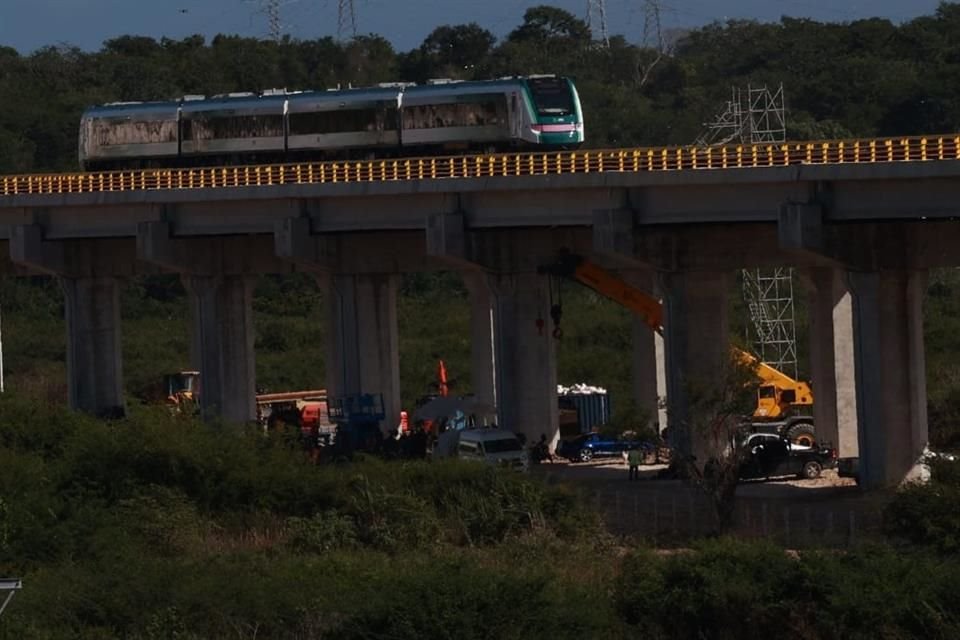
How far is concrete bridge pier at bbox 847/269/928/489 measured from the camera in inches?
1900

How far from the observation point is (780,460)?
170ft

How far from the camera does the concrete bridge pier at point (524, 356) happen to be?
2287 inches

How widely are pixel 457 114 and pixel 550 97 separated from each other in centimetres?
260

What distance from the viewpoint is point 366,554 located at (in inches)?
1490

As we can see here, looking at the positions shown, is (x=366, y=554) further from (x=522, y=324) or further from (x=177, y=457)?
(x=522, y=324)

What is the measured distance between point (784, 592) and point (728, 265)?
74.4 ft

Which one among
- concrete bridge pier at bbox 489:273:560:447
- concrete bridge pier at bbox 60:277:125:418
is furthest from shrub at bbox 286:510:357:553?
concrete bridge pier at bbox 60:277:125:418

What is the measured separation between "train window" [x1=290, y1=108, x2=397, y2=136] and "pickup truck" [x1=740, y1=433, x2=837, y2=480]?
603 inches

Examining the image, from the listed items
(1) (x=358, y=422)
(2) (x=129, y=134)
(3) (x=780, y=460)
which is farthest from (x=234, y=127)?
(3) (x=780, y=460)

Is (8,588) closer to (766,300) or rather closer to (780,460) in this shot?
(780,460)

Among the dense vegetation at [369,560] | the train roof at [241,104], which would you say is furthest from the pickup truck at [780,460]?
the train roof at [241,104]

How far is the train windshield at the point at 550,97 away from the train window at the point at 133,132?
463 inches

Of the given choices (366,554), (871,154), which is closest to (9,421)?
(366,554)

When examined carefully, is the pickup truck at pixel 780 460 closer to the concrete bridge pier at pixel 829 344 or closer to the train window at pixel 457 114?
the concrete bridge pier at pixel 829 344
